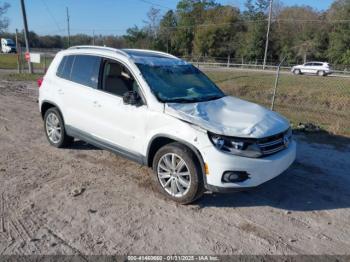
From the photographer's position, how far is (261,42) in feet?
154

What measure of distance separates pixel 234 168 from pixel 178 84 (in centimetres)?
171

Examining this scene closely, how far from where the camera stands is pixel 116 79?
179 inches

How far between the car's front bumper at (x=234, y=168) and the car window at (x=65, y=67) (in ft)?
10.1

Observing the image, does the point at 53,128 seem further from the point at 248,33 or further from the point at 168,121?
the point at 248,33

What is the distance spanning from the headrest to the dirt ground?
4.79 feet

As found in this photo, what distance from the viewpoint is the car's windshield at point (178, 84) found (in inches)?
164

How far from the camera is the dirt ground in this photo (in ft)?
9.89

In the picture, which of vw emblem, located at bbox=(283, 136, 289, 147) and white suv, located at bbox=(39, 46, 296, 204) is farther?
vw emblem, located at bbox=(283, 136, 289, 147)

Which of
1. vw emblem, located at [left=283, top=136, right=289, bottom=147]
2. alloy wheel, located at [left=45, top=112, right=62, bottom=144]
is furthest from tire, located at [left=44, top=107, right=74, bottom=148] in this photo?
vw emblem, located at [left=283, top=136, right=289, bottom=147]

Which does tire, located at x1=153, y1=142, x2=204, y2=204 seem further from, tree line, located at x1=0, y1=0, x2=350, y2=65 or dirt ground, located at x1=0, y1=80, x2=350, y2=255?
tree line, located at x1=0, y1=0, x2=350, y2=65

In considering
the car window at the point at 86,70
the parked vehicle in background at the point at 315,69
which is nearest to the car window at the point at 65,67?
the car window at the point at 86,70

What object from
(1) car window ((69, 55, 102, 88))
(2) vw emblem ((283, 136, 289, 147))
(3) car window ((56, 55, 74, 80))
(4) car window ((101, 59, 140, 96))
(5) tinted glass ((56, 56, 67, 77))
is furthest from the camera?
(5) tinted glass ((56, 56, 67, 77))

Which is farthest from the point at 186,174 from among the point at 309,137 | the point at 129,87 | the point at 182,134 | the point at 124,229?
the point at 309,137

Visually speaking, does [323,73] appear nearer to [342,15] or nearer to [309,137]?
[342,15]
